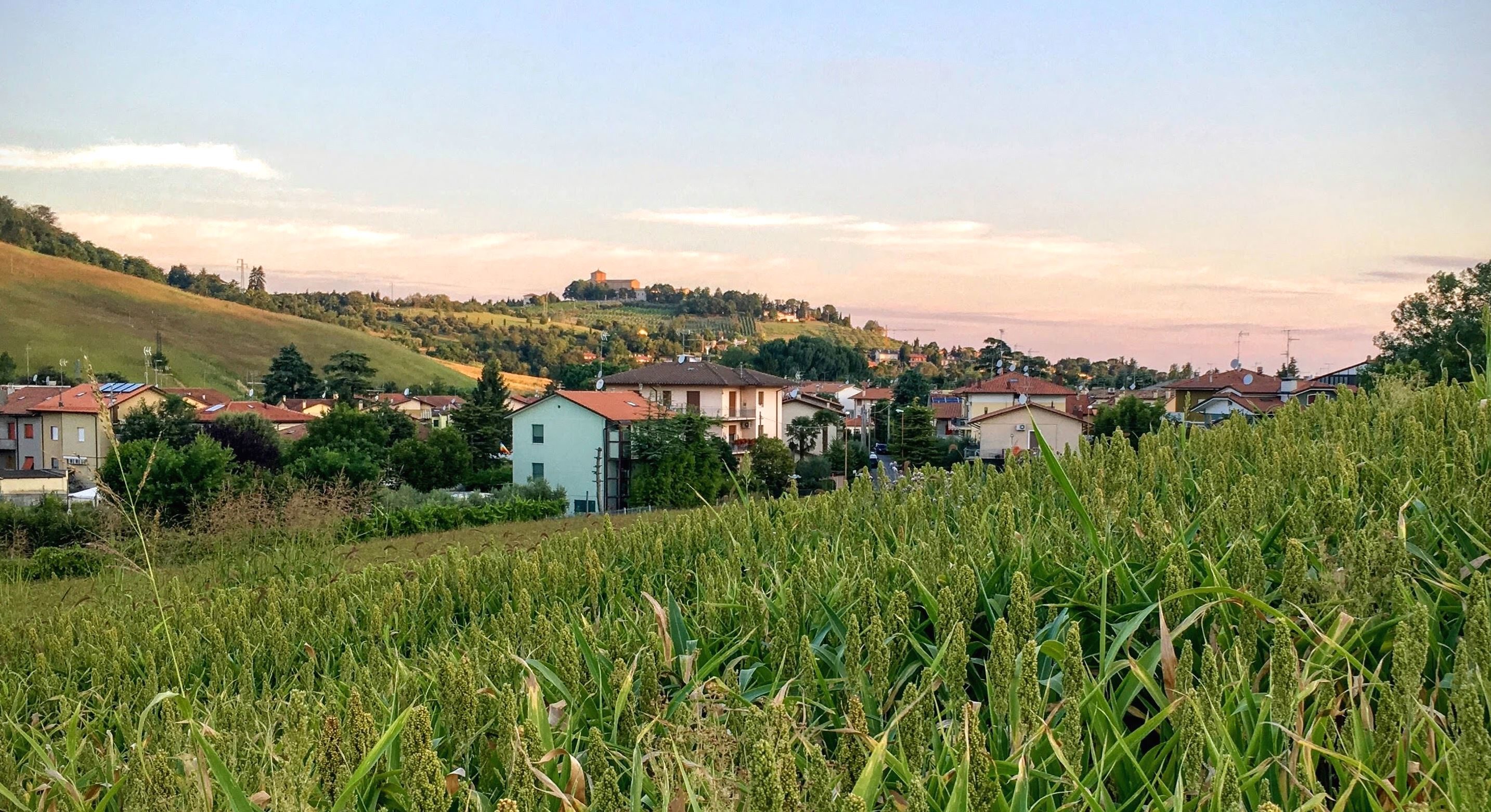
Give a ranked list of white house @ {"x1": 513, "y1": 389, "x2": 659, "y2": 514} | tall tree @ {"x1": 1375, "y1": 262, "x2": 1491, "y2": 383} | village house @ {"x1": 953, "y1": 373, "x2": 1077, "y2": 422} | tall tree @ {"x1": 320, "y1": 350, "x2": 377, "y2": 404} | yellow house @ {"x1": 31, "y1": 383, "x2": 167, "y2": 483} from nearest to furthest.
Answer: tall tree @ {"x1": 1375, "y1": 262, "x2": 1491, "y2": 383} → white house @ {"x1": 513, "y1": 389, "x2": 659, "y2": 514} → yellow house @ {"x1": 31, "y1": 383, "x2": 167, "y2": 483} → village house @ {"x1": 953, "y1": 373, "x2": 1077, "y2": 422} → tall tree @ {"x1": 320, "y1": 350, "x2": 377, "y2": 404}

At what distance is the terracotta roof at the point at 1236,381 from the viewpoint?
42094 mm

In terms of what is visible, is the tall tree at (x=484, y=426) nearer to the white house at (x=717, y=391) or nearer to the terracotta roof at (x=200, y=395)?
the white house at (x=717, y=391)

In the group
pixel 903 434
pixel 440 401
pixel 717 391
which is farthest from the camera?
pixel 440 401

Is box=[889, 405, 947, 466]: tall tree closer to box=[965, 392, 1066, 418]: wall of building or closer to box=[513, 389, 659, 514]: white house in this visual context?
box=[965, 392, 1066, 418]: wall of building

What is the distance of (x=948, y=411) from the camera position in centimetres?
6575

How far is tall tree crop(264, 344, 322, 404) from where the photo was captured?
252 ft

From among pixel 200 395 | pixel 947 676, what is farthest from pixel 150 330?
pixel 947 676

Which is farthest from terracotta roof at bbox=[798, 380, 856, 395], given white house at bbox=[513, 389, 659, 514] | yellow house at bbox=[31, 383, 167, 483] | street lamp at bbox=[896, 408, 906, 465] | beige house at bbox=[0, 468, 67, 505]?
beige house at bbox=[0, 468, 67, 505]

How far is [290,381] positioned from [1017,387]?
55813 mm

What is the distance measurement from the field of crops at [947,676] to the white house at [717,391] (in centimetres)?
4881

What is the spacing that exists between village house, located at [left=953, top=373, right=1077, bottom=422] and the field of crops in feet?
166

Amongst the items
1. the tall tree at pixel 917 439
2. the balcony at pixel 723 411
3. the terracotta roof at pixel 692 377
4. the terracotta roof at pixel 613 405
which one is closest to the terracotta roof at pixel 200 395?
the terracotta roof at pixel 692 377

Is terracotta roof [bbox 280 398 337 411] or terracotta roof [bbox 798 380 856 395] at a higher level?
terracotta roof [bbox 798 380 856 395]

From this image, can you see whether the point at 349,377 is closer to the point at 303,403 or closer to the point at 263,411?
the point at 303,403
